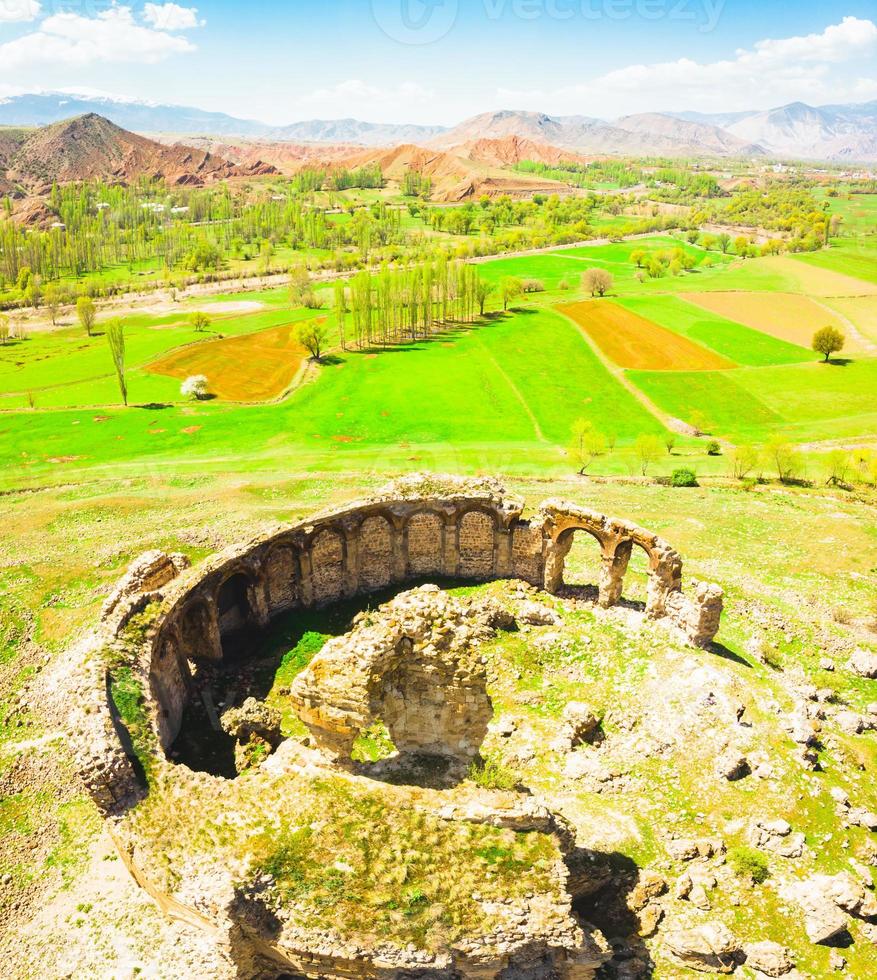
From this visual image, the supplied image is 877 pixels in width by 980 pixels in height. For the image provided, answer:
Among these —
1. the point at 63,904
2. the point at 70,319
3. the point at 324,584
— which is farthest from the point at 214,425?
the point at 70,319

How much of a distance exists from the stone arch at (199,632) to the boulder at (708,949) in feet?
61.9

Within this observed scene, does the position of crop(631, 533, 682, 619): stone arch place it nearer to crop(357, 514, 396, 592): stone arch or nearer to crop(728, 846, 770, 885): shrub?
crop(728, 846, 770, 885): shrub

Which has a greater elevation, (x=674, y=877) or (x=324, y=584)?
(x=324, y=584)

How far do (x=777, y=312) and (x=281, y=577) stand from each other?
103 metres

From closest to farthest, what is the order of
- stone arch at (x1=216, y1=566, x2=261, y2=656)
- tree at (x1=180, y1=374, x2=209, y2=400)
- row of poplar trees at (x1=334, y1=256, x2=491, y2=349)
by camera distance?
stone arch at (x1=216, y1=566, x2=261, y2=656)
tree at (x1=180, y1=374, x2=209, y2=400)
row of poplar trees at (x1=334, y1=256, x2=491, y2=349)

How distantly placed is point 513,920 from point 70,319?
128 m

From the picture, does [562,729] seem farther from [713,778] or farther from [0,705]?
[0,705]

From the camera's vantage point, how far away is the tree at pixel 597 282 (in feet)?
381

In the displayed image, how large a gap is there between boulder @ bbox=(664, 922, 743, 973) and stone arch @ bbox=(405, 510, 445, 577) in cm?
1953

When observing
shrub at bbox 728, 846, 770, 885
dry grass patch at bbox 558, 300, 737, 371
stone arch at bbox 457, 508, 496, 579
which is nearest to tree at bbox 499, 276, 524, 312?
dry grass patch at bbox 558, 300, 737, 371

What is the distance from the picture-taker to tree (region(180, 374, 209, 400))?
74625 mm

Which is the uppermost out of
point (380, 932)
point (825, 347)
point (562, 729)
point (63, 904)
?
point (825, 347)

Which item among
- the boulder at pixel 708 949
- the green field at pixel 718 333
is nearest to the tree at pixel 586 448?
the boulder at pixel 708 949

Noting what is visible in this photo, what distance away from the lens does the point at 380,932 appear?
13625 millimetres
